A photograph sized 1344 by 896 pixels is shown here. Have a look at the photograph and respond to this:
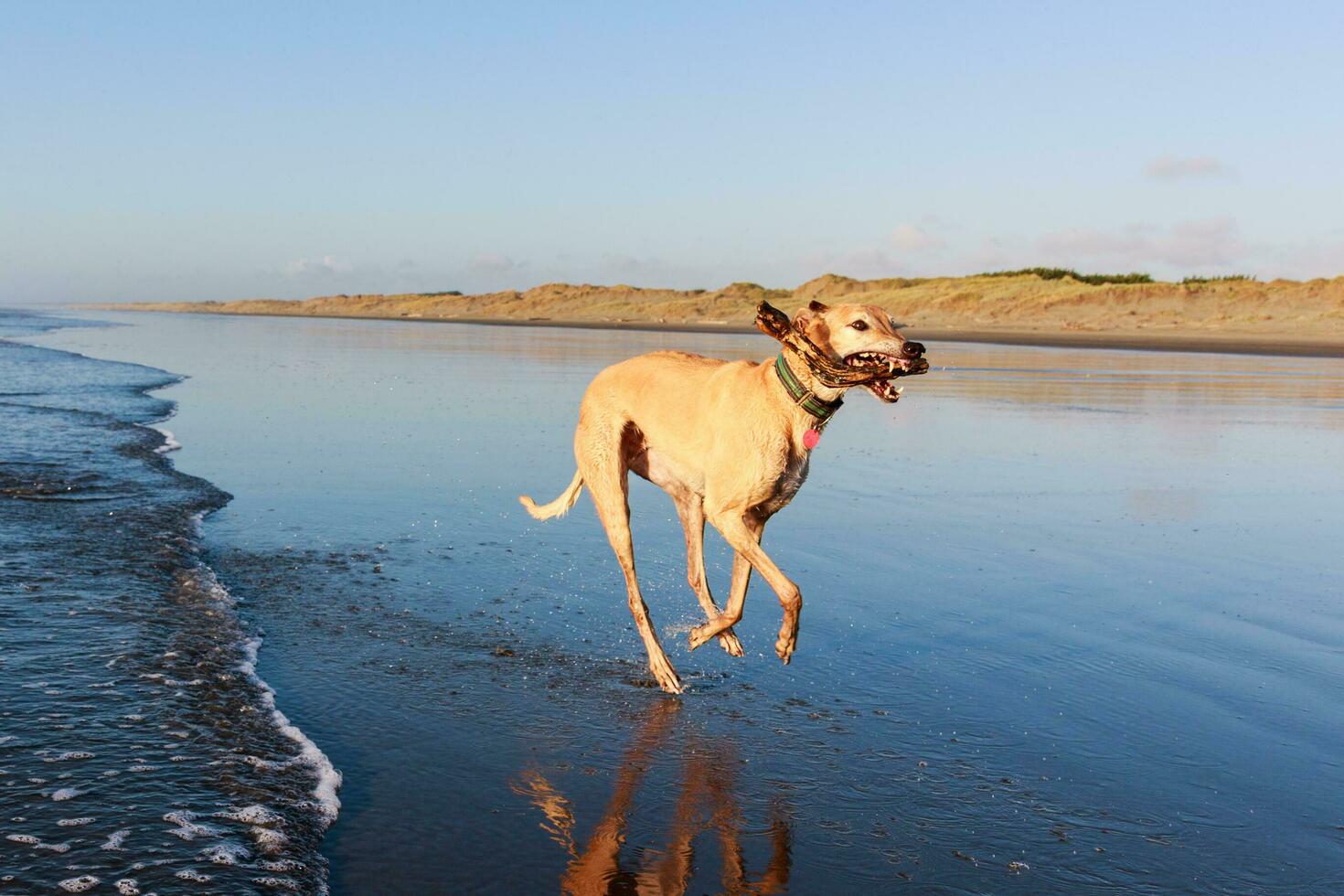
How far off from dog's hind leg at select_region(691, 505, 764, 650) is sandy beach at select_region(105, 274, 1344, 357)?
28384 mm

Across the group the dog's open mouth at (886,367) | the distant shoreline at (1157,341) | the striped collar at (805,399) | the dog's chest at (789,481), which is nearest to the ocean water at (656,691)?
the dog's chest at (789,481)

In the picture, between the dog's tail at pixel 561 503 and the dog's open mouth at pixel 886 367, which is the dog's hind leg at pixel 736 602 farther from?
the dog's tail at pixel 561 503

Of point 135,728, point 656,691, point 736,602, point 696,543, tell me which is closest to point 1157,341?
point 696,543

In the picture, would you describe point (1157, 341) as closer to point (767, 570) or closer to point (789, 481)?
point (789, 481)

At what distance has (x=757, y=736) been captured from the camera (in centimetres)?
516

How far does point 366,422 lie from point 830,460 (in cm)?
642

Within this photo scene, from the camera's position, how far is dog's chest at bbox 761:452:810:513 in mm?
5855

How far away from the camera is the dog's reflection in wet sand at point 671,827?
12.3 feet

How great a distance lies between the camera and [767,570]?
5699mm

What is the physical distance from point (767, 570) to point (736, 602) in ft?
1.81

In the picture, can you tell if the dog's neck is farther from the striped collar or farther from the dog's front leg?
the dog's front leg

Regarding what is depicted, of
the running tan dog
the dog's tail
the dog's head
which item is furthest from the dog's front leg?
the dog's tail

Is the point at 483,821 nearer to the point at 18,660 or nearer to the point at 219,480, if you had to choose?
the point at 18,660

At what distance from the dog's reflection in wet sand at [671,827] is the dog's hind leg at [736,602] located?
0.90 m
